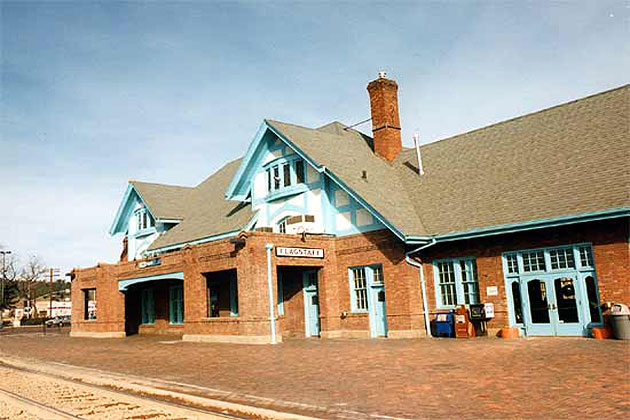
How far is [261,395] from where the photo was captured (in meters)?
9.61

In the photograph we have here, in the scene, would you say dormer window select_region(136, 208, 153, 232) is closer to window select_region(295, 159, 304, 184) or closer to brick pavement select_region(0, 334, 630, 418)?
window select_region(295, 159, 304, 184)

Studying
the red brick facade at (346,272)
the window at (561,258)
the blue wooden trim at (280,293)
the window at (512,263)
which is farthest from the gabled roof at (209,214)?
the window at (561,258)

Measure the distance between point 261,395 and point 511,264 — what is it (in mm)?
11537

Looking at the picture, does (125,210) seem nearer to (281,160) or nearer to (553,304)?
(281,160)

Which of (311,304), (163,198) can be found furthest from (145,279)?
(311,304)

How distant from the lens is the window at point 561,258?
17.1 metres

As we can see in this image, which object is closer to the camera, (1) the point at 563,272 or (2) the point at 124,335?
(1) the point at 563,272

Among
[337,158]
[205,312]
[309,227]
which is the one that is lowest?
[205,312]

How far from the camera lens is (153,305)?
3225 cm

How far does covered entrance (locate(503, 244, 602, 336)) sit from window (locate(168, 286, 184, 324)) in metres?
17.6

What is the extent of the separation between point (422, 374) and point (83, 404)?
6093 mm

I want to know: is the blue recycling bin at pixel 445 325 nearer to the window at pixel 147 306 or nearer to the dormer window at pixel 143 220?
the window at pixel 147 306

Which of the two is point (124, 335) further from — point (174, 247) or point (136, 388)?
point (136, 388)

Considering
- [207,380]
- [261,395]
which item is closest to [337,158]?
[207,380]
